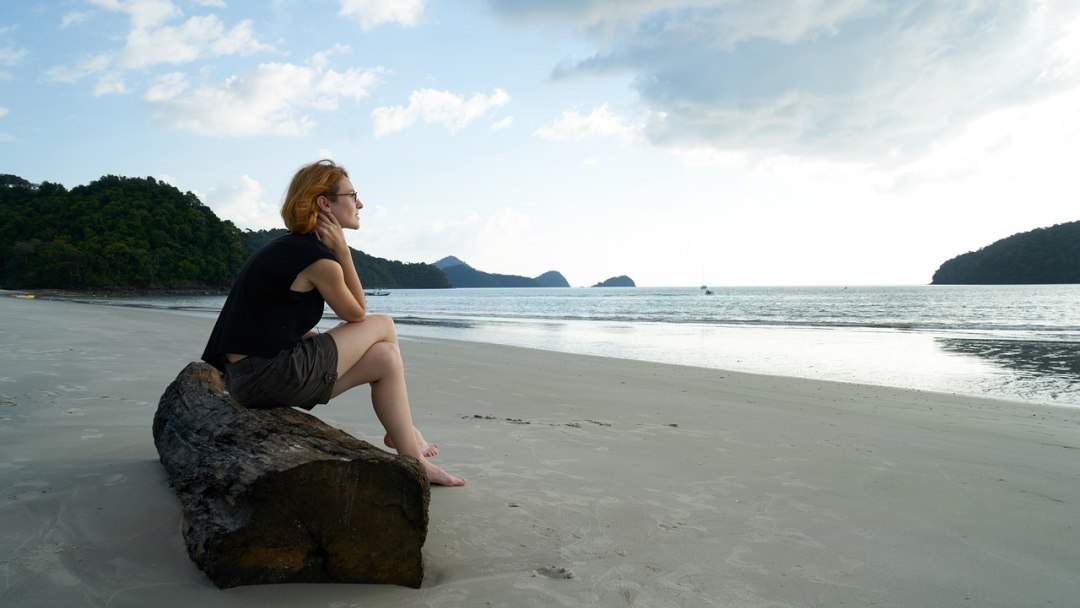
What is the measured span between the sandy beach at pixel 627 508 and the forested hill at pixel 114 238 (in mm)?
72611

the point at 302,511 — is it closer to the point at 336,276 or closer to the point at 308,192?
the point at 336,276

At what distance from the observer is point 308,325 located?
3.06 metres

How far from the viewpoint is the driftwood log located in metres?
2.00

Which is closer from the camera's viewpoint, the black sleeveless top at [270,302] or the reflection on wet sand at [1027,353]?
the black sleeveless top at [270,302]

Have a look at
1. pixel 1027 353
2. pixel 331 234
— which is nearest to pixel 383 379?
pixel 331 234

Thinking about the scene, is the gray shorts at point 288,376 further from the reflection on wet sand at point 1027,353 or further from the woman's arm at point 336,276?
the reflection on wet sand at point 1027,353

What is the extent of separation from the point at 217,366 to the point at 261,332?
0.41 meters

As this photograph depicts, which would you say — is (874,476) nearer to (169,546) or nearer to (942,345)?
(169,546)

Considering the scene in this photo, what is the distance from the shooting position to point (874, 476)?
12.8 ft

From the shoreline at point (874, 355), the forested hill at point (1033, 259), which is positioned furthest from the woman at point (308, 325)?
the forested hill at point (1033, 259)

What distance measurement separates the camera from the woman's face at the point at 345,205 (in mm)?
3119

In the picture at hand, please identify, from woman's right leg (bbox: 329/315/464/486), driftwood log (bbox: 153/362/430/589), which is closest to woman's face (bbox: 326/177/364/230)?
woman's right leg (bbox: 329/315/464/486)

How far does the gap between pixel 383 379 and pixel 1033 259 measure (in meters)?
142

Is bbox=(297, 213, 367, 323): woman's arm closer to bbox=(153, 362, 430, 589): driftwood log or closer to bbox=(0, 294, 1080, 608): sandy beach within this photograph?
bbox=(153, 362, 430, 589): driftwood log
